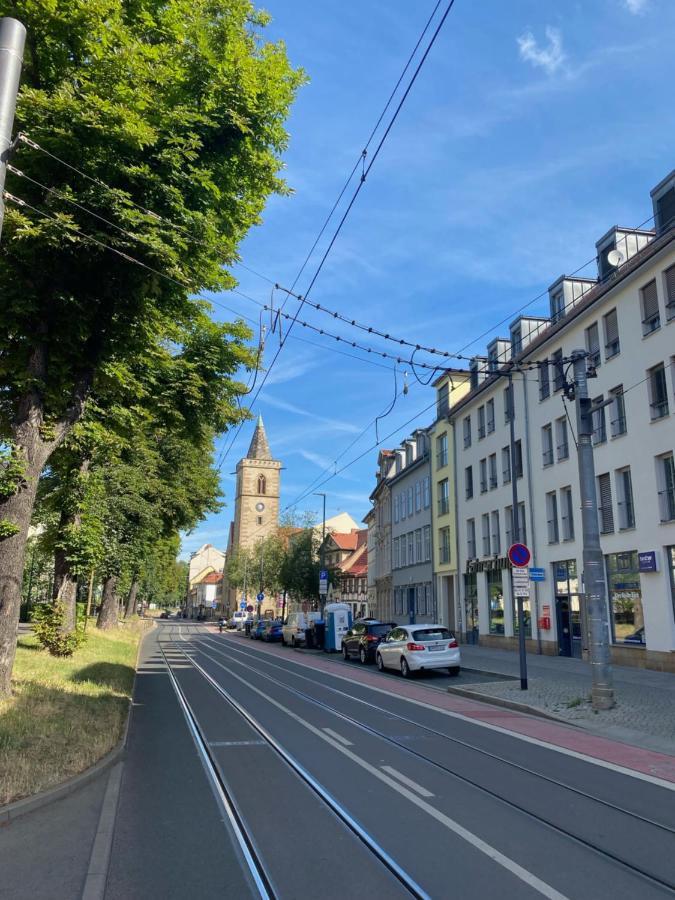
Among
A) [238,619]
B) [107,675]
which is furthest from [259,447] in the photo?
[107,675]

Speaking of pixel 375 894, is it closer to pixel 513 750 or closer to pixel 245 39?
pixel 513 750

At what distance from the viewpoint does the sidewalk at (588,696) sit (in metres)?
10.6

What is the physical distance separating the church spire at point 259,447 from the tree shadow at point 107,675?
9545 centimetres

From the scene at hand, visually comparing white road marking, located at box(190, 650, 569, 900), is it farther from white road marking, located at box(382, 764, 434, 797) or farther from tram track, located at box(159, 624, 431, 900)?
tram track, located at box(159, 624, 431, 900)

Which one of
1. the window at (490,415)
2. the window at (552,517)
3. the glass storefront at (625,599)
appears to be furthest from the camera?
the window at (490,415)

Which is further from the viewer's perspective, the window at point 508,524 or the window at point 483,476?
the window at point 483,476

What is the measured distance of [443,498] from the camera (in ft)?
128

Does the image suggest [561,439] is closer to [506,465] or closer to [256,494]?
[506,465]

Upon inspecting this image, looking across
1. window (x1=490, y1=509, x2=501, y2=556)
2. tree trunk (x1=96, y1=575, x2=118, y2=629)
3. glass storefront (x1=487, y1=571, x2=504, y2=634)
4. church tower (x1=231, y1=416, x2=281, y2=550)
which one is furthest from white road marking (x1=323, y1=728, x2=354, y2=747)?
church tower (x1=231, y1=416, x2=281, y2=550)

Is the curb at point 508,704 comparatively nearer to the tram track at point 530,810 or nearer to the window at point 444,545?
the tram track at point 530,810

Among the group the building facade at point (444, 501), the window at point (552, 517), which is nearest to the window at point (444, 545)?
the building facade at point (444, 501)

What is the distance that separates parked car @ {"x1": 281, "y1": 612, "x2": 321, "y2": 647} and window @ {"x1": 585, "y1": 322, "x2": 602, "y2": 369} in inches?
837

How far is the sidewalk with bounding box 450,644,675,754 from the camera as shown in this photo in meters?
10.6

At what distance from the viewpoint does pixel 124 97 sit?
29.3 feet
